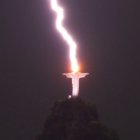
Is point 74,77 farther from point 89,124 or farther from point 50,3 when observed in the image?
point 50,3

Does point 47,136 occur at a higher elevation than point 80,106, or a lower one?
lower

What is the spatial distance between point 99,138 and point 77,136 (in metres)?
0.22

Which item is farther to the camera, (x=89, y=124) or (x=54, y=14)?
(x=54, y=14)

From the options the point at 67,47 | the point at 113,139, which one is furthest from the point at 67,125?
the point at 67,47

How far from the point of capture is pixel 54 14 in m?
6.52

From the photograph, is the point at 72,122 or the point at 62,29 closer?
the point at 72,122

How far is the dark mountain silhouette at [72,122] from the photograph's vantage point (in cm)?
434

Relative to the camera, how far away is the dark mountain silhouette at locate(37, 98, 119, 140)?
4.34 m

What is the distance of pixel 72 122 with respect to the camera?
14.5 ft

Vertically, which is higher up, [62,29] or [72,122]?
[62,29]

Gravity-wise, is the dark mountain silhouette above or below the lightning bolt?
below

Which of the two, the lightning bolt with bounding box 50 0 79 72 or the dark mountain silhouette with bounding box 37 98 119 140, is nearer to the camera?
the dark mountain silhouette with bounding box 37 98 119 140

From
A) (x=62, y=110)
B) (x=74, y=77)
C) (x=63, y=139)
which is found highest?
(x=74, y=77)

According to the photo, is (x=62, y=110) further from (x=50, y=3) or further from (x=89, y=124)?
(x=50, y=3)
